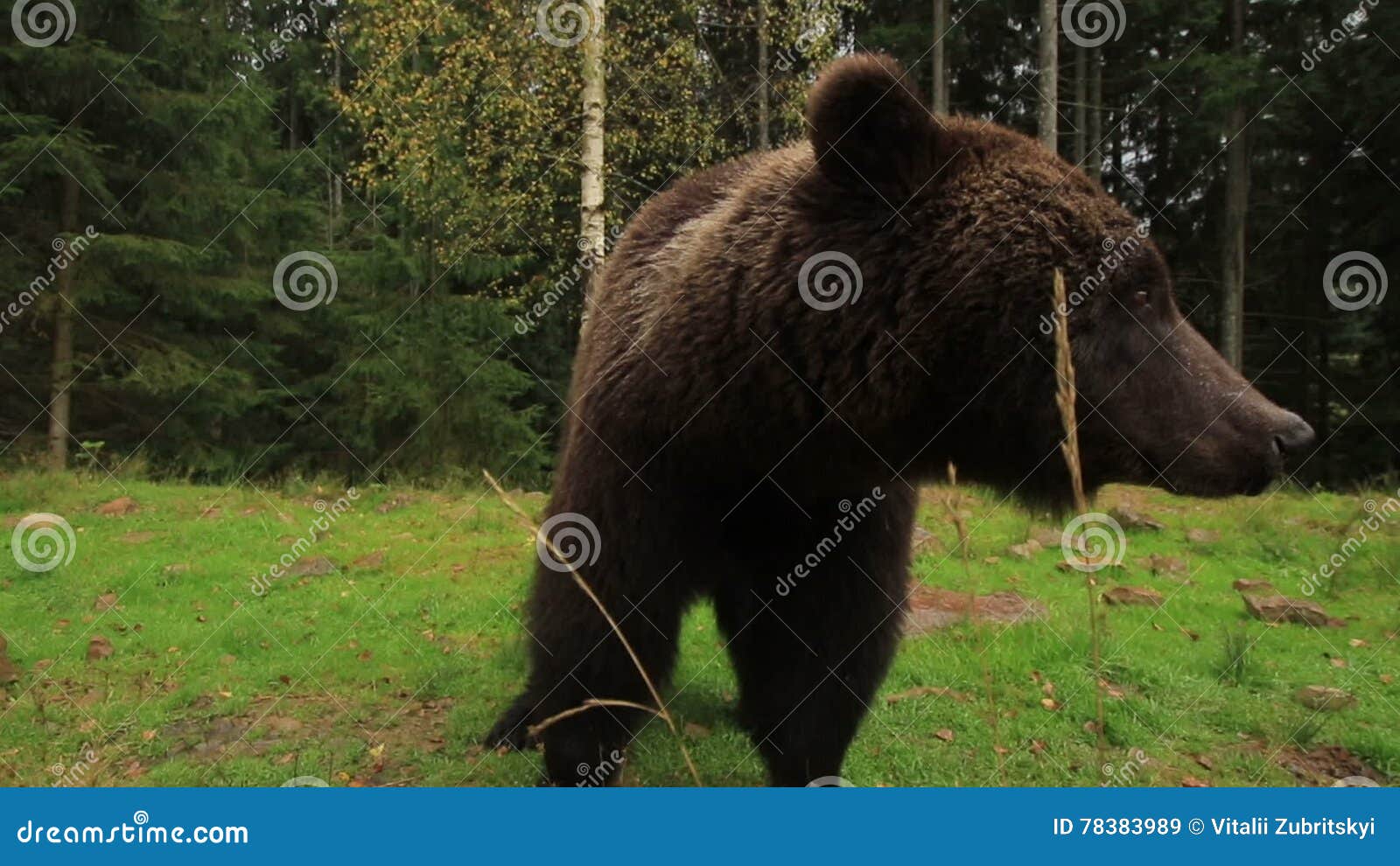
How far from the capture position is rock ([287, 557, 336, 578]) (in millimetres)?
6543

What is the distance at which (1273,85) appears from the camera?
1302cm

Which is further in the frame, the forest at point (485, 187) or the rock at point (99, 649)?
the forest at point (485, 187)

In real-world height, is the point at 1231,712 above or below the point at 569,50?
below

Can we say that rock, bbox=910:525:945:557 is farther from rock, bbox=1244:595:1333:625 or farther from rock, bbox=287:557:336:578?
rock, bbox=287:557:336:578

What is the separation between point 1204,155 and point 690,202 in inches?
619

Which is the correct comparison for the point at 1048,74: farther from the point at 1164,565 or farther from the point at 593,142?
the point at 1164,565

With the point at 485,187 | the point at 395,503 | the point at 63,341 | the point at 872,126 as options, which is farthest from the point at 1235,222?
the point at 63,341

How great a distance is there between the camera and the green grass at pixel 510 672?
12.8 feet

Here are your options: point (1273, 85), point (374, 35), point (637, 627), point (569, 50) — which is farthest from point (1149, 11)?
point (637, 627)

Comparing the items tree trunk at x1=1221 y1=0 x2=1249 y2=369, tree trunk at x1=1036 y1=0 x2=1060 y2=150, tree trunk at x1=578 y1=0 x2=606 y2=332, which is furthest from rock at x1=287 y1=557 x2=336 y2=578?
tree trunk at x1=1221 y1=0 x2=1249 y2=369

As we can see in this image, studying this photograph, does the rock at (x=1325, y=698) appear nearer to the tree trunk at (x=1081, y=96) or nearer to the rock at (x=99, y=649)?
the rock at (x=99, y=649)

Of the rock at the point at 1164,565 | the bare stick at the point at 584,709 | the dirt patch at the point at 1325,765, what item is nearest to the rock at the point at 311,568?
the bare stick at the point at 584,709

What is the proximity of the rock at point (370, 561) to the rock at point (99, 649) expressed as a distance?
5.92 ft

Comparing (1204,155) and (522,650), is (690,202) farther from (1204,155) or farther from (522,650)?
(1204,155)
